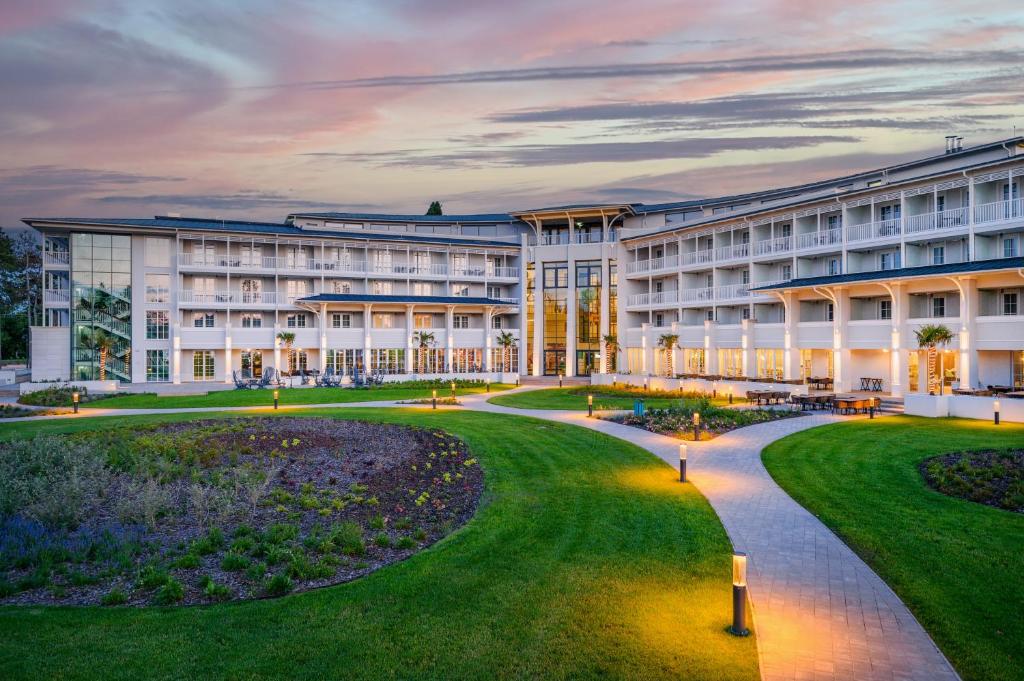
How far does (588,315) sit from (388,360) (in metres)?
18.9

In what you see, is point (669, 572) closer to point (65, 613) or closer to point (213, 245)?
point (65, 613)

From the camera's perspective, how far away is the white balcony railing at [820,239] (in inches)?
1647

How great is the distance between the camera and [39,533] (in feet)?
36.6

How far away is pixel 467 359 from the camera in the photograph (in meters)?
60.5

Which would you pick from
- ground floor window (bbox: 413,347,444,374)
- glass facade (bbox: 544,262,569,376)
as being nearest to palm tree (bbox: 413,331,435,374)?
ground floor window (bbox: 413,347,444,374)

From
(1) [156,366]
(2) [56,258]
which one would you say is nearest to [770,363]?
(1) [156,366]

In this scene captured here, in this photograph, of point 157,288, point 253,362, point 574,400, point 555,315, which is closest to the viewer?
point 574,400

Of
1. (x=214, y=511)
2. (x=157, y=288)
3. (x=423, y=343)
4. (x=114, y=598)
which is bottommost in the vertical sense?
(x=114, y=598)

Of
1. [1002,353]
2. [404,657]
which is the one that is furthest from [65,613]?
[1002,353]

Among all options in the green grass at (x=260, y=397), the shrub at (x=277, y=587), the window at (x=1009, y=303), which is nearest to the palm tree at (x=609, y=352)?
the green grass at (x=260, y=397)

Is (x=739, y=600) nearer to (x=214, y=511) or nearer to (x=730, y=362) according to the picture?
(x=214, y=511)

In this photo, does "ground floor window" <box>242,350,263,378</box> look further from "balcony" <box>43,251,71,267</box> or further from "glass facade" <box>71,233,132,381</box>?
Answer: "balcony" <box>43,251,71,267</box>

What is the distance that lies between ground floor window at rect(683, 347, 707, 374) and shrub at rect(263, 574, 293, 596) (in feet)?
151

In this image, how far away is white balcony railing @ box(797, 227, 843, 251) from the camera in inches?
1647
